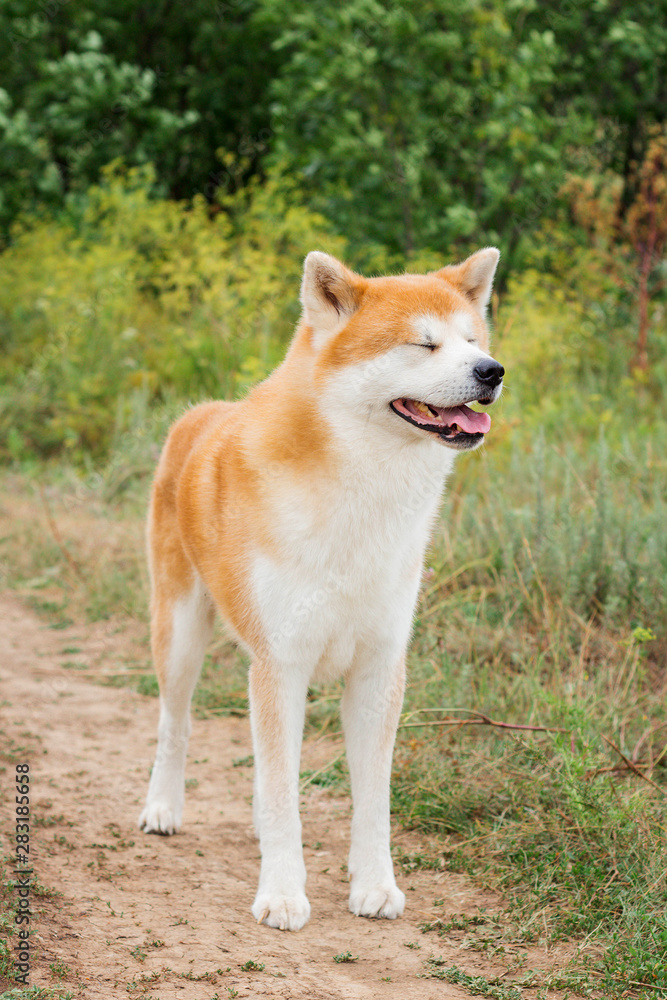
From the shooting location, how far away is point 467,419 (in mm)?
2719

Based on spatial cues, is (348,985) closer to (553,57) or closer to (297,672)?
(297,672)

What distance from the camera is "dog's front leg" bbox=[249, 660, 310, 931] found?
9.14 ft

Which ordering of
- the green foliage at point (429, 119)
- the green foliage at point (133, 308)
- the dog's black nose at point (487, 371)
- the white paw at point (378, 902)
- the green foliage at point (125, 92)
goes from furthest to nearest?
the green foliage at point (125, 92) → the green foliage at point (429, 119) → the green foliage at point (133, 308) → the white paw at point (378, 902) → the dog's black nose at point (487, 371)

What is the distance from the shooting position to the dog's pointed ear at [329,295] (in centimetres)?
279

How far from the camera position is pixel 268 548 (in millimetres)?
2812

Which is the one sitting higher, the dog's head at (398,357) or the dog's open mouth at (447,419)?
the dog's head at (398,357)

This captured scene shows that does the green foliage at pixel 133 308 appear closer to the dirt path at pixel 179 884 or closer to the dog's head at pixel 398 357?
the dirt path at pixel 179 884

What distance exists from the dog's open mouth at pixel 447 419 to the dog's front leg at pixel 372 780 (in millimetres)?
733

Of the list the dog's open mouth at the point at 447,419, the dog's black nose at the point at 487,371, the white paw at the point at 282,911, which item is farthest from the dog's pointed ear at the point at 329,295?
the white paw at the point at 282,911

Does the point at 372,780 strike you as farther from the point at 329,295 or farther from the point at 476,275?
the point at 476,275

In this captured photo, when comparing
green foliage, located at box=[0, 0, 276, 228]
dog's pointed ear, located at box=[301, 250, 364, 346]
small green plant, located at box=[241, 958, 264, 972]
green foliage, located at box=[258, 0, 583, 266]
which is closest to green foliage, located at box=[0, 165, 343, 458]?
green foliage, located at box=[258, 0, 583, 266]

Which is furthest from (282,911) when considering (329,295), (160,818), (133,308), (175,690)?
(133,308)

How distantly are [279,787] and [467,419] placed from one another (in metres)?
1.19

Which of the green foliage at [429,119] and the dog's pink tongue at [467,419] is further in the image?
the green foliage at [429,119]
